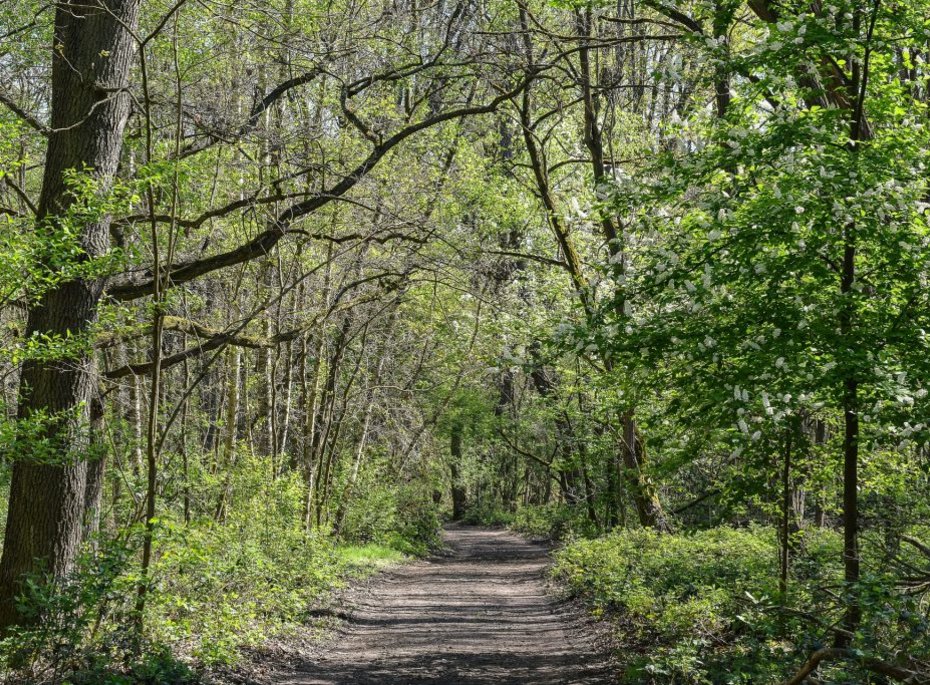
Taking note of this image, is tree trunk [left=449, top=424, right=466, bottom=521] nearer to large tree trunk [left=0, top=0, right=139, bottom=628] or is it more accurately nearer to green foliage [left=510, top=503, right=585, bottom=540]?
green foliage [left=510, top=503, right=585, bottom=540]

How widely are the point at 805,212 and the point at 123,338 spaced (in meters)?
7.93

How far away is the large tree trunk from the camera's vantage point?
25.0ft

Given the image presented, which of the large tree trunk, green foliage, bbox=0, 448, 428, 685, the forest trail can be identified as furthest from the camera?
the forest trail

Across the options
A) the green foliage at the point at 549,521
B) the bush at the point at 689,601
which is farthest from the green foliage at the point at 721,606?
the green foliage at the point at 549,521

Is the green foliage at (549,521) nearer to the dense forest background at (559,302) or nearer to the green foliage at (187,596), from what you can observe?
the dense forest background at (559,302)

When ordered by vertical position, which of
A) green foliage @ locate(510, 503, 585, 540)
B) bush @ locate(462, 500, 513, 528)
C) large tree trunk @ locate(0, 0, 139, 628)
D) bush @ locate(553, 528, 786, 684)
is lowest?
bush @ locate(462, 500, 513, 528)

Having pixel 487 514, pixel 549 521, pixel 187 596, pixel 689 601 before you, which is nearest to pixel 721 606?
pixel 689 601

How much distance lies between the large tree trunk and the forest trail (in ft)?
8.93

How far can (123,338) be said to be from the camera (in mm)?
9977

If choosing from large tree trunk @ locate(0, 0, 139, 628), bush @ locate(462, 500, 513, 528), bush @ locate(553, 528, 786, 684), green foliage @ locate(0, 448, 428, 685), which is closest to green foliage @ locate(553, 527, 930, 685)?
bush @ locate(553, 528, 786, 684)

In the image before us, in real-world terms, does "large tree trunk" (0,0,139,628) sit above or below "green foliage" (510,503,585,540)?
above

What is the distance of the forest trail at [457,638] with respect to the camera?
8438 mm

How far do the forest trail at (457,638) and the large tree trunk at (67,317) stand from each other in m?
2.72

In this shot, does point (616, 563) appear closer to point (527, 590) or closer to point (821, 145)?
point (527, 590)
